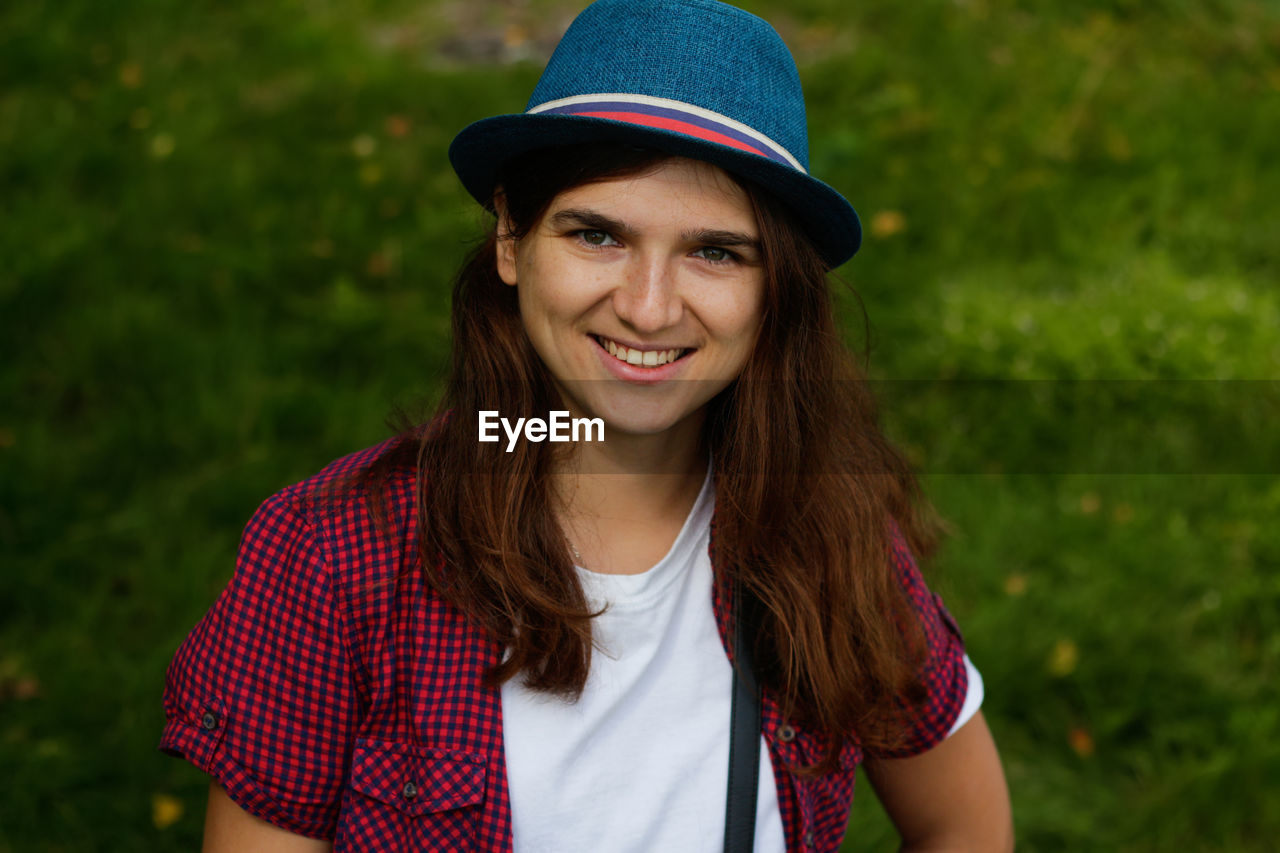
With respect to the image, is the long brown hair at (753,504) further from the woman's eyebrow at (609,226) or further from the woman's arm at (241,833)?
the woman's arm at (241,833)

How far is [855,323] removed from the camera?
434cm

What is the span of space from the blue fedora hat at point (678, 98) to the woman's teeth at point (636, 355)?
0.27 meters

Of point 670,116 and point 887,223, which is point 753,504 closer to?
point 670,116

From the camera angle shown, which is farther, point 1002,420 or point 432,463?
point 1002,420

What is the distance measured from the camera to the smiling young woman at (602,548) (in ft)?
5.57

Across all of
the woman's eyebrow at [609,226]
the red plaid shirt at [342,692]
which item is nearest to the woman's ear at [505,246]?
the woman's eyebrow at [609,226]

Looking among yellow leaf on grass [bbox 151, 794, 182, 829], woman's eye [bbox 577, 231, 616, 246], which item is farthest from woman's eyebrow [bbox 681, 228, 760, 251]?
yellow leaf on grass [bbox 151, 794, 182, 829]

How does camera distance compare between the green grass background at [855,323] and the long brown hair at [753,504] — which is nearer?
the long brown hair at [753,504]

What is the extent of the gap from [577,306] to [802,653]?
64cm

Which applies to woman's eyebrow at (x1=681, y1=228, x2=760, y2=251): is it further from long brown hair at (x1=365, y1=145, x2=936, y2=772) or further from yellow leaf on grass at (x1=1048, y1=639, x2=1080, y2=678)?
yellow leaf on grass at (x1=1048, y1=639, x2=1080, y2=678)

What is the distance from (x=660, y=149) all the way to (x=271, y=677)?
0.88 m

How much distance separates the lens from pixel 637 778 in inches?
71.8

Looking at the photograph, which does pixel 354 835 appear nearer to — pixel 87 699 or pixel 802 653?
pixel 802 653

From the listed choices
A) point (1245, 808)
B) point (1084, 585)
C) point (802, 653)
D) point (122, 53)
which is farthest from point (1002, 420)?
point (122, 53)
